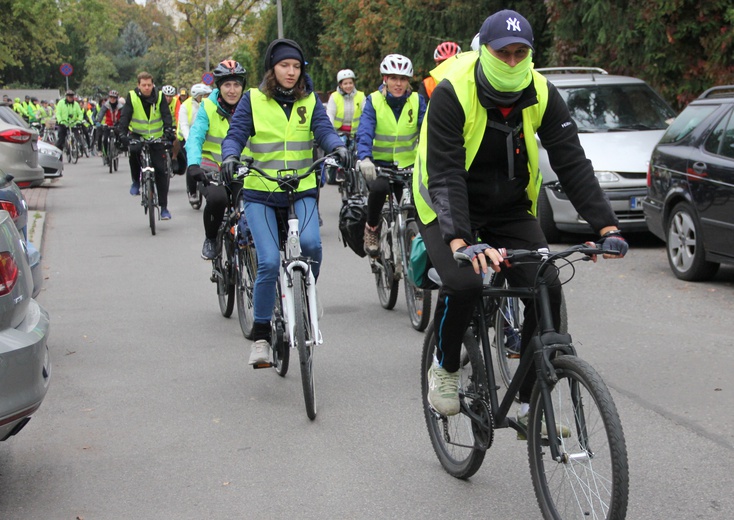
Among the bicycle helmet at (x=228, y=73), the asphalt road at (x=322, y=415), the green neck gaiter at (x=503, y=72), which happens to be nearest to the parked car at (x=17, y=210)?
the asphalt road at (x=322, y=415)

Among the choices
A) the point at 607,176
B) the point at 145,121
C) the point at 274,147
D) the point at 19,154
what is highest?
the point at 274,147

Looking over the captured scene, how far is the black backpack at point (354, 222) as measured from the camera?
8.88 meters

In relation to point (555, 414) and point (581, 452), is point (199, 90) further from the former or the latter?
point (581, 452)

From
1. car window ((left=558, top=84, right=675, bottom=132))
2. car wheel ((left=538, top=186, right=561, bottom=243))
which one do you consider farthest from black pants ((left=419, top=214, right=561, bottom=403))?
car window ((left=558, top=84, right=675, bottom=132))

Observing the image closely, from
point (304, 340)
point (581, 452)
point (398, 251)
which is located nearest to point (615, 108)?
point (398, 251)

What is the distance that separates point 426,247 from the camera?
4637 mm

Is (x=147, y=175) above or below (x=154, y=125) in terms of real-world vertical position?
below

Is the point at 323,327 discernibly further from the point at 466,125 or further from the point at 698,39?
the point at 698,39

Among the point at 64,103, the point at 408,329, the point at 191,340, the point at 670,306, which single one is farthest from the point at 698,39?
the point at 64,103

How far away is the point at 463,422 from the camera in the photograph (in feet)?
15.8

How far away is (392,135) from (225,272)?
177cm

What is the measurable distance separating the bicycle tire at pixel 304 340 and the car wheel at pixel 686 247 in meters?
4.95

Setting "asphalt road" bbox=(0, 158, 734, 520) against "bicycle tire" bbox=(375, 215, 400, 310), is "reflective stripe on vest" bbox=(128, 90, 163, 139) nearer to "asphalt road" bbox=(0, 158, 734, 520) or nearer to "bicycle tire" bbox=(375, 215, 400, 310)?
"asphalt road" bbox=(0, 158, 734, 520)

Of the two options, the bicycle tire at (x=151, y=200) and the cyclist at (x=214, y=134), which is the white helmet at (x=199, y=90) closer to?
the bicycle tire at (x=151, y=200)
